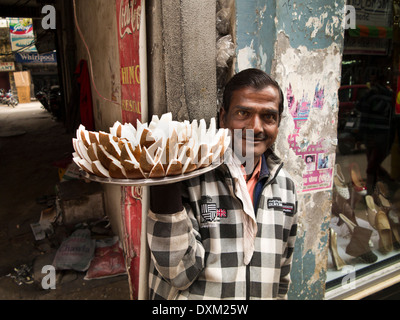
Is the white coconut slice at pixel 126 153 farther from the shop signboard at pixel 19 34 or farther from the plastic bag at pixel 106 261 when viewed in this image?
the shop signboard at pixel 19 34

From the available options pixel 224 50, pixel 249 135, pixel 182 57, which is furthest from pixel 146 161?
pixel 224 50

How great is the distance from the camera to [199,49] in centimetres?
144

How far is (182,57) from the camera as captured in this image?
4.53ft

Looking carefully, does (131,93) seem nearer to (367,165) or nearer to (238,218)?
(238,218)

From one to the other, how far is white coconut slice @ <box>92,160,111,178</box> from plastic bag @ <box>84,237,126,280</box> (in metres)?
2.28

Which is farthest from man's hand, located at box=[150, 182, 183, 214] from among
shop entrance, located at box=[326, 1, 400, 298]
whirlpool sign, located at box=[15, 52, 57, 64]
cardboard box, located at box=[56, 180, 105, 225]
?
whirlpool sign, located at box=[15, 52, 57, 64]

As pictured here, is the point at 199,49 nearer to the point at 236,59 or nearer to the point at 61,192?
the point at 236,59

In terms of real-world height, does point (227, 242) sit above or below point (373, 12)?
below

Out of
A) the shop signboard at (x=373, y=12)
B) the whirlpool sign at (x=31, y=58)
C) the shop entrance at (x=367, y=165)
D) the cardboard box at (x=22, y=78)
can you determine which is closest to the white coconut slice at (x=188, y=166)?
the shop entrance at (x=367, y=165)

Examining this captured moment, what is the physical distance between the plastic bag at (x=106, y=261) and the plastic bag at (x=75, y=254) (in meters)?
0.06

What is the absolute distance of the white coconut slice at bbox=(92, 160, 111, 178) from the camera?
31.9 inches

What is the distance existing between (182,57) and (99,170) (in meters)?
0.78

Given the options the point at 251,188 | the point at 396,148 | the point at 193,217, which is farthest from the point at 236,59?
the point at 396,148

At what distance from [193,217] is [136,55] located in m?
0.98
